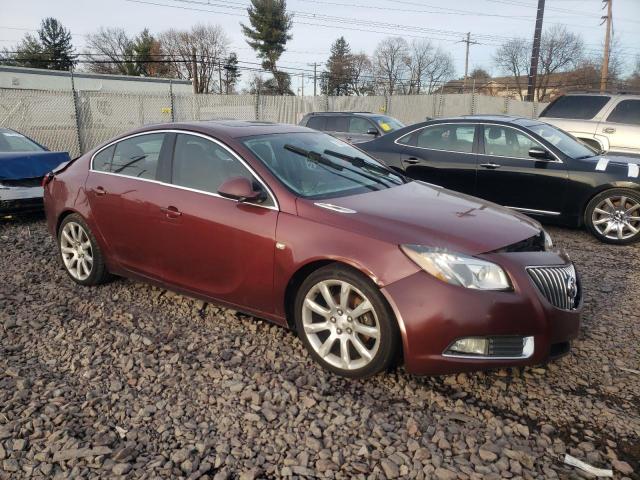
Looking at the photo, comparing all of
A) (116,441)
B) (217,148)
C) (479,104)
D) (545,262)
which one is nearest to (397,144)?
(217,148)

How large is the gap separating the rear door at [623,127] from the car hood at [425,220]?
711 cm

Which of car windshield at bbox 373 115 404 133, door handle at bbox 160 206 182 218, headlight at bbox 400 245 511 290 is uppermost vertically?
car windshield at bbox 373 115 404 133

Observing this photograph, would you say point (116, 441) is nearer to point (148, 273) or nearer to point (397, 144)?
point (148, 273)

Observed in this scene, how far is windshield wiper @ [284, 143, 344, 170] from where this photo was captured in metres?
3.88

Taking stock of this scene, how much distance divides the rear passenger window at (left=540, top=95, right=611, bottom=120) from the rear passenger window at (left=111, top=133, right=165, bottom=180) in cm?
A: 851

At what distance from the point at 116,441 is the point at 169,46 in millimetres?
67385

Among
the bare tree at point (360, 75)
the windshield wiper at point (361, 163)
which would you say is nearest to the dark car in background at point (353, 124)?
the windshield wiper at point (361, 163)

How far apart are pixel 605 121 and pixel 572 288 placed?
7760mm

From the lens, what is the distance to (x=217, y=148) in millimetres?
3736

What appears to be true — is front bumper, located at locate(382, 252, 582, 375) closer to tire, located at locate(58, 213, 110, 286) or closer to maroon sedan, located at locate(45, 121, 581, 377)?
maroon sedan, located at locate(45, 121, 581, 377)

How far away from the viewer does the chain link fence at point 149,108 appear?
48.7 feet

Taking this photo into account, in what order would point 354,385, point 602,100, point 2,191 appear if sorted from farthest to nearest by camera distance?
point 602,100 < point 2,191 < point 354,385

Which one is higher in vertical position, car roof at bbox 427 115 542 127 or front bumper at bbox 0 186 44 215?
car roof at bbox 427 115 542 127

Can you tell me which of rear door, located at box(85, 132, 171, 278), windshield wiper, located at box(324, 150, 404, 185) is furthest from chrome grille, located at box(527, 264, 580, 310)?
rear door, located at box(85, 132, 171, 278)
